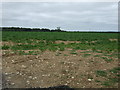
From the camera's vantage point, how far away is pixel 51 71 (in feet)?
17.7

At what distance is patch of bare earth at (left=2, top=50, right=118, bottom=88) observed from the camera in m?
4.58

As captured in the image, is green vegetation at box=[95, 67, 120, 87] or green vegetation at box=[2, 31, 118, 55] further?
green vegetation at box=[2, 31, 118, 55]

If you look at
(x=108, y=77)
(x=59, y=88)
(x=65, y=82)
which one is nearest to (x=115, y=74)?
(x=108, y=77)

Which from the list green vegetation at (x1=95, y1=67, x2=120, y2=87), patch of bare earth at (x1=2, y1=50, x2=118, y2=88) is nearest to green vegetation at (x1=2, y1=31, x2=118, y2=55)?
patch of bare earth at (x1=2, y1=50, x2=118, y2=88)

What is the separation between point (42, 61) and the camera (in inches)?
251

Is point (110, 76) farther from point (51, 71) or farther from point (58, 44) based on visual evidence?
point (58, 44)

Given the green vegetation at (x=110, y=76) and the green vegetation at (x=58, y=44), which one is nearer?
the green vegetation at (x=110, y=76)

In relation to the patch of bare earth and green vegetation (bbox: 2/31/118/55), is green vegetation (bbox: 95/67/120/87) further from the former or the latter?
green vegetation (bbox: 2/31/118/55)

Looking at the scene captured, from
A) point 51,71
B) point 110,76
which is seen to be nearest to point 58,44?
point 51,71

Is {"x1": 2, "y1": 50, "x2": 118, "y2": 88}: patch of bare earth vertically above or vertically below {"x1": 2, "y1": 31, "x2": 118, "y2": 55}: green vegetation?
below

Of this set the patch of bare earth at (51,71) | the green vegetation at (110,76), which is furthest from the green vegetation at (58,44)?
the green vegetation at (110,76)

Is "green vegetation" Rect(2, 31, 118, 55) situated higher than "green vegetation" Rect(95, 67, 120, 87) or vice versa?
"green vegetation" Rect(2, 31, 118, 55)

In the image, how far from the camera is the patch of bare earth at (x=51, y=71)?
458 cm

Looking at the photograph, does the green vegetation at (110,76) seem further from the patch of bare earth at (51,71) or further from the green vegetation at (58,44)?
the green vegetation at (58,44)
